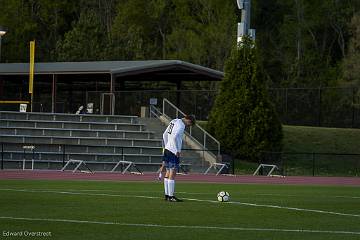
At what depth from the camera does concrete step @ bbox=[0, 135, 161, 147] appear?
43562 mm

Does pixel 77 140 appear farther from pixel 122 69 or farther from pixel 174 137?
pixel 174 137

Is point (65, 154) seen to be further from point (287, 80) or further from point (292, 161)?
point (287, 80)

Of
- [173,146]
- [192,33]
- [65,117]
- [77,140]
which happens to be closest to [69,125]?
[65,117]

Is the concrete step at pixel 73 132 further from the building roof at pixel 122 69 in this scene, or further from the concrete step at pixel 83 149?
the building roof at pixel 122 69

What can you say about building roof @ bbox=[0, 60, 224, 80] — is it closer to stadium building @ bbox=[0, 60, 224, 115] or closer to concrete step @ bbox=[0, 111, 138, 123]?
stadium building @ bbox=[0, 60, 224, 115]

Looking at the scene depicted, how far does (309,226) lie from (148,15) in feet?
234

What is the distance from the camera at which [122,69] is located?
4991 cm

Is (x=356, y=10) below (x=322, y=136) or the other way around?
the other way around

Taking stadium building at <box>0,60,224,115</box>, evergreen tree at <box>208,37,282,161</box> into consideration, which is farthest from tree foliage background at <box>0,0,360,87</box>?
evergreen tree at <box>208,37,282,161</box>

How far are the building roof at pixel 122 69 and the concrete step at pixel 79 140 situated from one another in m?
5.04

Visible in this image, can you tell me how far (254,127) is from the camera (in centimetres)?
4512

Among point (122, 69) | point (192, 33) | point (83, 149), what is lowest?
point (83, 149)

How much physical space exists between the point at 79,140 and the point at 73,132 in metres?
1.05

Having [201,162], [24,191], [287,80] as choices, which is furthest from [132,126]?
[287,80]
